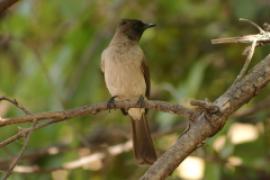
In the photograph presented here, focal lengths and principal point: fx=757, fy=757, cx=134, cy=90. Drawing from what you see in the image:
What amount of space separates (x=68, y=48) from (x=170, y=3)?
0.95m

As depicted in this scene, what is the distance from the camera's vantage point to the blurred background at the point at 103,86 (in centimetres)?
555

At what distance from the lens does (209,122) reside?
120 inches

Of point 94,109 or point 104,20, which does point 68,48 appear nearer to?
point 104,20

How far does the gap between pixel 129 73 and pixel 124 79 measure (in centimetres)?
7

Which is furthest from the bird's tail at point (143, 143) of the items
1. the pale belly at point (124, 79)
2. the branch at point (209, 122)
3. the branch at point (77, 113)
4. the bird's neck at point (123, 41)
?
the branch at point (209, 122)

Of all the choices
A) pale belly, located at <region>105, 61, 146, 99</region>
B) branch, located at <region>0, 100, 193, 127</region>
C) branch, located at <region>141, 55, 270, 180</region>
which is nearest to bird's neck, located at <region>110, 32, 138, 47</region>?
pale belly, located at <region>105, 61, 146, 99</region>

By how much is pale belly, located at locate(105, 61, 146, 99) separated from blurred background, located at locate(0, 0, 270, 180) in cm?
27

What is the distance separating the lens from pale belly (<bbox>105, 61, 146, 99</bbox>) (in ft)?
16.8

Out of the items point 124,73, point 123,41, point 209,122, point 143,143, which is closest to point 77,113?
point 209,122

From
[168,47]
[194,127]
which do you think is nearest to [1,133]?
[168,47]

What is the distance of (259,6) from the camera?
6.15m

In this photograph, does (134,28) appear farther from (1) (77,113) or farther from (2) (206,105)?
(2) (206,105)

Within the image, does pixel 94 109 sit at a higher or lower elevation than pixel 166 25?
higher

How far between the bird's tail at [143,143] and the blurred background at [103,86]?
139 millimetres
